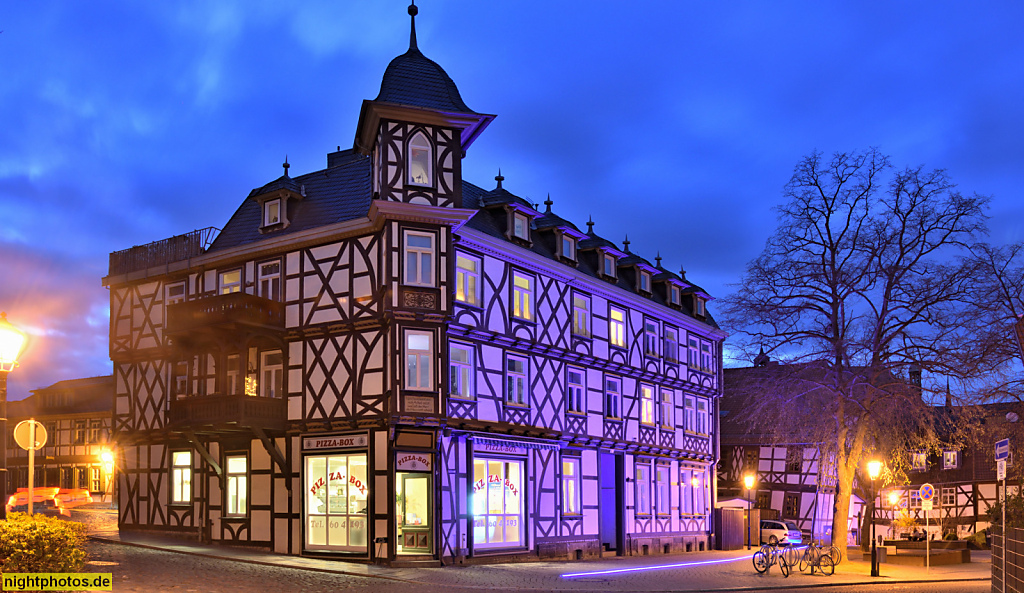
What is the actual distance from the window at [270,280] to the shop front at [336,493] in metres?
4.65

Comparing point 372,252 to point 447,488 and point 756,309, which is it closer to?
point 447,488

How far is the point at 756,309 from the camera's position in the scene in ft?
103

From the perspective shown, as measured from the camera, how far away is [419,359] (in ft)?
89.1

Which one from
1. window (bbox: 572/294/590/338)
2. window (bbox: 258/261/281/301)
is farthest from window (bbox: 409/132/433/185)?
window (bbox: 572/294/590/338)

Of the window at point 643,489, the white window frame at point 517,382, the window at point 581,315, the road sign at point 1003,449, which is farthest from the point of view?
the window at point 643,489

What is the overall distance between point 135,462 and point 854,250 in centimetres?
2439

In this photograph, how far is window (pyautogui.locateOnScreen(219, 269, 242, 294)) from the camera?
3127 cm

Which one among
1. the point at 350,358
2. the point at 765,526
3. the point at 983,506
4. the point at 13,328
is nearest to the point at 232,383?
the point at 350,358

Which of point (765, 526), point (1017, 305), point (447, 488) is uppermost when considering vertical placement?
point (1017, 305)

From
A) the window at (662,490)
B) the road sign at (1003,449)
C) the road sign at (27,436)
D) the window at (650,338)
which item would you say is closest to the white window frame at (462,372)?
the window at (650,338)

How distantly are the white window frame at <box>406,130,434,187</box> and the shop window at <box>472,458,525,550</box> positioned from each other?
804 cm

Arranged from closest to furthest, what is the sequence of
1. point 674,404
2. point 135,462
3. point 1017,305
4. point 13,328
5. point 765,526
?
point 13,328, point 1017,305, point 135,462, point 674,404, point 765,526

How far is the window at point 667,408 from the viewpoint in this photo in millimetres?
41175

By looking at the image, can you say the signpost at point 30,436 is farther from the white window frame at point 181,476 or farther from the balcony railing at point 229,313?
the white window frame at point 181,476
